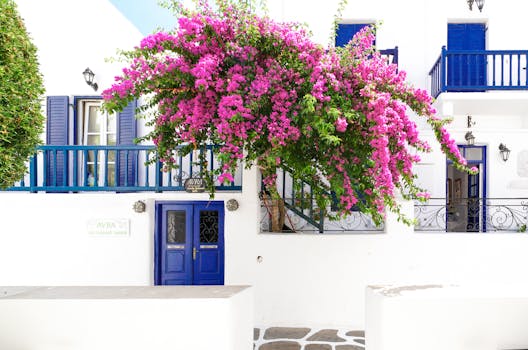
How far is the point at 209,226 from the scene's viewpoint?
7.95 meters

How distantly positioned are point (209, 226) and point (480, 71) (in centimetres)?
882

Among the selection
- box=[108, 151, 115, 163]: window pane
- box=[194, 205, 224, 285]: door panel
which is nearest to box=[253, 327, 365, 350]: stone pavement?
box=[194, 205, 224, 285]: door panel

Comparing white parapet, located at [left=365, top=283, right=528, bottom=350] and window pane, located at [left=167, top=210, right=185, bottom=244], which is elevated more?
window pane, located at [left=167, top=210, right=185, bottom=244]

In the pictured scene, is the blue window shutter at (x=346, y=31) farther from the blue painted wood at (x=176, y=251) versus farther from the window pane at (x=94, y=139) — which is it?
the window pane at (x=94, y=139)

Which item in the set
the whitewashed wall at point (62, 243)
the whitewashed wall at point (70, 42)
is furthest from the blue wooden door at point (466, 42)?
the whitewashed wall at point (70, 42)

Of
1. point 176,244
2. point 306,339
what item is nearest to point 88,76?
point 176,244

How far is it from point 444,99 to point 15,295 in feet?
30.7

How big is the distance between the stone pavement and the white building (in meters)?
0.20

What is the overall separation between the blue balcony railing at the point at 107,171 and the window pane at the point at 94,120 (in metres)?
0.64

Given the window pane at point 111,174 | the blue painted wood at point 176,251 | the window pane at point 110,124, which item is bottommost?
the blue painted wood at point 176,251

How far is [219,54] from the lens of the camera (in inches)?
219

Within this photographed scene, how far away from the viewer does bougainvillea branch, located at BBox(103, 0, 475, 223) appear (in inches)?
204

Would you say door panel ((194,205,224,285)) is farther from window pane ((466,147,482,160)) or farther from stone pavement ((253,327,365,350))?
window pane ((466,147,482,160))

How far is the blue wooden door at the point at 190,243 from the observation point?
7.80 meters
